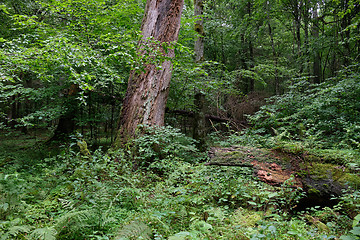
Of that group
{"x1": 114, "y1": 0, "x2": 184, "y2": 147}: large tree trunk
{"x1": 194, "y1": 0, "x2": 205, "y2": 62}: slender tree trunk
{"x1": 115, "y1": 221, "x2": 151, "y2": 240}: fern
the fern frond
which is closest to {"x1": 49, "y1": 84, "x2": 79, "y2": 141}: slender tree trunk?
{"x1": 114, "y1": 0, "x2": 184, "y2": 147}: large tree trunk

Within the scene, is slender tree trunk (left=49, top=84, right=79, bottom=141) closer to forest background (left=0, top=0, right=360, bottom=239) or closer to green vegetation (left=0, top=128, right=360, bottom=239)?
forest background (left=0, top=0, right=360, bottom=239)

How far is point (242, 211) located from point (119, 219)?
159 centimetres

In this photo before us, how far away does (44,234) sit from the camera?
187cm

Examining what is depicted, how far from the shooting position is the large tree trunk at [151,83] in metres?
5.10

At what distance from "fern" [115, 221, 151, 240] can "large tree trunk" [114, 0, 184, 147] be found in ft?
9.98

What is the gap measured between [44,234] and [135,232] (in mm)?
859

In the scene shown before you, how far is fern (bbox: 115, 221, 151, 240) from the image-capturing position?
1945 mm

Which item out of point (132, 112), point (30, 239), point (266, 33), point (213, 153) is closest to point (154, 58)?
point (132, 112)

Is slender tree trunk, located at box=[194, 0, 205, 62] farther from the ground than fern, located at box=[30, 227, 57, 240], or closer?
farther from the ground

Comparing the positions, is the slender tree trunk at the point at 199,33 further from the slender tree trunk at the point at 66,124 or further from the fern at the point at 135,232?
the fern at the point at 135,232

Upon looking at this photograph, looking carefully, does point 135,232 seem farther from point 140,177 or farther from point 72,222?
point 140,177

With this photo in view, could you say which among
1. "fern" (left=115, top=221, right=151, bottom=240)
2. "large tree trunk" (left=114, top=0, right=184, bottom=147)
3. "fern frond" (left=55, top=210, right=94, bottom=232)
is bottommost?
"fern frond" (left=55, top=210, right=94, bottom=232)

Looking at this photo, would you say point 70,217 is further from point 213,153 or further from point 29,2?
point 29,2

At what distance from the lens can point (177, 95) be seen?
7758 millimetres
